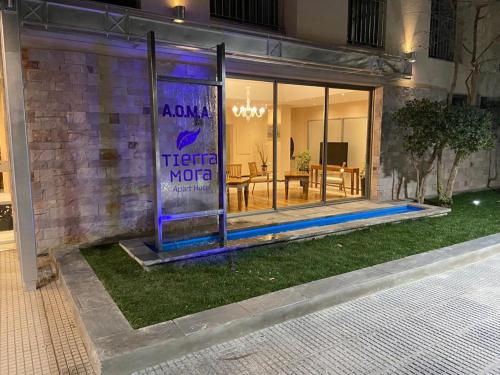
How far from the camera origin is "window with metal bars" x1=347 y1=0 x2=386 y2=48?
7.36 meters

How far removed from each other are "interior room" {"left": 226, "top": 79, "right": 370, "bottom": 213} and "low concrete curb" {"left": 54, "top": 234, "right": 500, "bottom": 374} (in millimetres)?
3378

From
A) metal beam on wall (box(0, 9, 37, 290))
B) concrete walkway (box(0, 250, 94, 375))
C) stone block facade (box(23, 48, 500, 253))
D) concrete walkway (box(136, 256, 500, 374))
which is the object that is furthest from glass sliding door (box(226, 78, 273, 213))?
concrete walkway (box(136, 256, 500, 374))

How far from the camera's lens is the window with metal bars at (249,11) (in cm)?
589

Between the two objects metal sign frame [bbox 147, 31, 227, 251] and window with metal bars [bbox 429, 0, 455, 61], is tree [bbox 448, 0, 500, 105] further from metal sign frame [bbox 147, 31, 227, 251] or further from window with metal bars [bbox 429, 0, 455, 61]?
metal sign frame [bbox 147, 31, 227, 251]

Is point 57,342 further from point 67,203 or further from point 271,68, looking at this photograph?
point 271,68

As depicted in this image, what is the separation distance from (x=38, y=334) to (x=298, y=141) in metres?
7.11

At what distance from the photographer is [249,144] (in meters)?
8.49

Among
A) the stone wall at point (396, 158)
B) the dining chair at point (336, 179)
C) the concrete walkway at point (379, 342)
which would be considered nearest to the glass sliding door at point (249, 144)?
the dining chair at point (336, 179)

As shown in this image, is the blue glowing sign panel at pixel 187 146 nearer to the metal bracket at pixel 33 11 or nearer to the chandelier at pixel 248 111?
the metal bracket at pixel 33 11

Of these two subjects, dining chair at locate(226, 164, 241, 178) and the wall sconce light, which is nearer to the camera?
the wall sconce light

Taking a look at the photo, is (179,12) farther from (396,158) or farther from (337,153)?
(396,158)

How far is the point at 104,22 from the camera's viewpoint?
165 inches

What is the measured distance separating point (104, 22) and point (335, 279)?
389cm

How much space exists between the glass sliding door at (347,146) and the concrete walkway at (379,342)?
15.2 ft
